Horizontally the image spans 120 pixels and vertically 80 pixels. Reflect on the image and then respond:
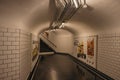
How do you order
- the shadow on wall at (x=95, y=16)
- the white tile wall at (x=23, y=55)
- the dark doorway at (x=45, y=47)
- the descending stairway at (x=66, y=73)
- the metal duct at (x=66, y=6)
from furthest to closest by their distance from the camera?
the dark doorway at (x=45, y=47)
the descending stairway at (x=66, y=73)
the shadow on wall at (x=95, y=16)
the white tile wall at (x=23, y=55)
the metal duct at (x=66, y=6)

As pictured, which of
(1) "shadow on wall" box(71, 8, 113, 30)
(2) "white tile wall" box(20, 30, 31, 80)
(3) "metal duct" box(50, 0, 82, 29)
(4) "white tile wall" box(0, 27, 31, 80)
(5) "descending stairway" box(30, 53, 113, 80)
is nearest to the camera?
(4) "white tile wall" box(0, 27, 31, 80)

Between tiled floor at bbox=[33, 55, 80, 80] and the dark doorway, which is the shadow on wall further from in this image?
the dark doorway

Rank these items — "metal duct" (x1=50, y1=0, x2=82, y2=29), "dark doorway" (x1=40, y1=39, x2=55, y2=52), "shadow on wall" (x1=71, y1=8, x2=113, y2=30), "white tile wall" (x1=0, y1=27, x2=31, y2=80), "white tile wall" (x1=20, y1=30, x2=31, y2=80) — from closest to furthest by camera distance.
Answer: "white tile wall" (x1=0, y1=27, x2=31, y2=80) < "metal duct" (x1=50, y1=0, x2=82, y2=29) < "white tile wall" (x1=20, y1=30, x2=31, y2=80) < "shadow on wall" (x1=71, y1=8, x2=113, y2=30) < "dark doorway" (x1=40, y1=39, x2=55, y2=52)

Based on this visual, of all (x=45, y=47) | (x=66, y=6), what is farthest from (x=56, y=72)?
(x=45, y=47)

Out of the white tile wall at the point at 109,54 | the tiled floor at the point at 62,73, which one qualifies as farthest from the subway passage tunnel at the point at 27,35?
the tiled floor at the point at 62,73

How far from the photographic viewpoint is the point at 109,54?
4785mm

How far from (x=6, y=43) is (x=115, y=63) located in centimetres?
363

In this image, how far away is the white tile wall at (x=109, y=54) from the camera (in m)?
4.26

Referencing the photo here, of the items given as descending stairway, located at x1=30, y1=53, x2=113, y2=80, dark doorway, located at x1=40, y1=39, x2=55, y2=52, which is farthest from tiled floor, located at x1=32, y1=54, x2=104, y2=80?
dark doorway, located at x1=40, y1=39, x2=55, y2=52

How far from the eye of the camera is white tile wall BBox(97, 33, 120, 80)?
4258mm

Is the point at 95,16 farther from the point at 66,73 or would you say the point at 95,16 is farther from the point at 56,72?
the point at 56,72

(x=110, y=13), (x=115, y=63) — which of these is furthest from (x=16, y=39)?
(x=115, y=63)

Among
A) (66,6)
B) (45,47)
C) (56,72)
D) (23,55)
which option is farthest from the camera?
(45,47)

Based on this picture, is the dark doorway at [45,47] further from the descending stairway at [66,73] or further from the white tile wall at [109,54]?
the white tile wall at [109,54]
